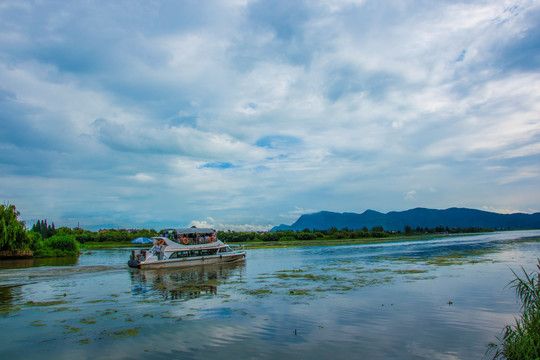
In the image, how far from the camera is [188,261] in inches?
1772

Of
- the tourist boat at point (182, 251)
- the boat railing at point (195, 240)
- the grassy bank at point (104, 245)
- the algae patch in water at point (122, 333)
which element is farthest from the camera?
the grassy bank at point (104, 245)

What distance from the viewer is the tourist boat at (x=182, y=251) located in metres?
42.4

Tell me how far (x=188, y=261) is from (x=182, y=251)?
164 centimetres

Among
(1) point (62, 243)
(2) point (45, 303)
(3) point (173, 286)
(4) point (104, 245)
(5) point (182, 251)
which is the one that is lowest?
(4) point (104, 245)

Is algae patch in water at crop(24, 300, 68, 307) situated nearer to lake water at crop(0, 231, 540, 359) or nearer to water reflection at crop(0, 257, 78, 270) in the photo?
lake water at crop(0, 231, 540, 359)

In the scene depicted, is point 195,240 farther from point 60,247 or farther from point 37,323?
point 60,247

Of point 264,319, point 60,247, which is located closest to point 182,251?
point 264,319

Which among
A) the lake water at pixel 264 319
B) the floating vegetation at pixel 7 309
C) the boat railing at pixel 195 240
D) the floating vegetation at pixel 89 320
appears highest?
the boat railing at pixel 195 240

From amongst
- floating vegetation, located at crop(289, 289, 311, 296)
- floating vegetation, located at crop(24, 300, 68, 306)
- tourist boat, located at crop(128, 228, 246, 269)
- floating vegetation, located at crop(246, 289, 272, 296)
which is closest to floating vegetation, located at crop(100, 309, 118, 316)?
floating vegetation, located at crop(24, 300, 68, 306)

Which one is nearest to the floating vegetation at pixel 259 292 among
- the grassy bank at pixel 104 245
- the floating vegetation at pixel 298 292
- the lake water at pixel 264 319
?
the lake water at pixel 264 319

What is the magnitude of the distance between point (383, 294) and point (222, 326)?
459 inches

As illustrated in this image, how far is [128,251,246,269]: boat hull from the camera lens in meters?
41.9

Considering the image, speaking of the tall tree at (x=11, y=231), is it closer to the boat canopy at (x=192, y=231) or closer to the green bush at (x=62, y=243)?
the green bush at (x=62, y=243)

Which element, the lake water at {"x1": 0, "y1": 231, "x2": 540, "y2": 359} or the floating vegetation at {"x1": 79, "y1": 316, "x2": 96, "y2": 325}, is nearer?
the lake water at {"x1": 0, "y1": 231, "x2": 540, "y2": 359}
